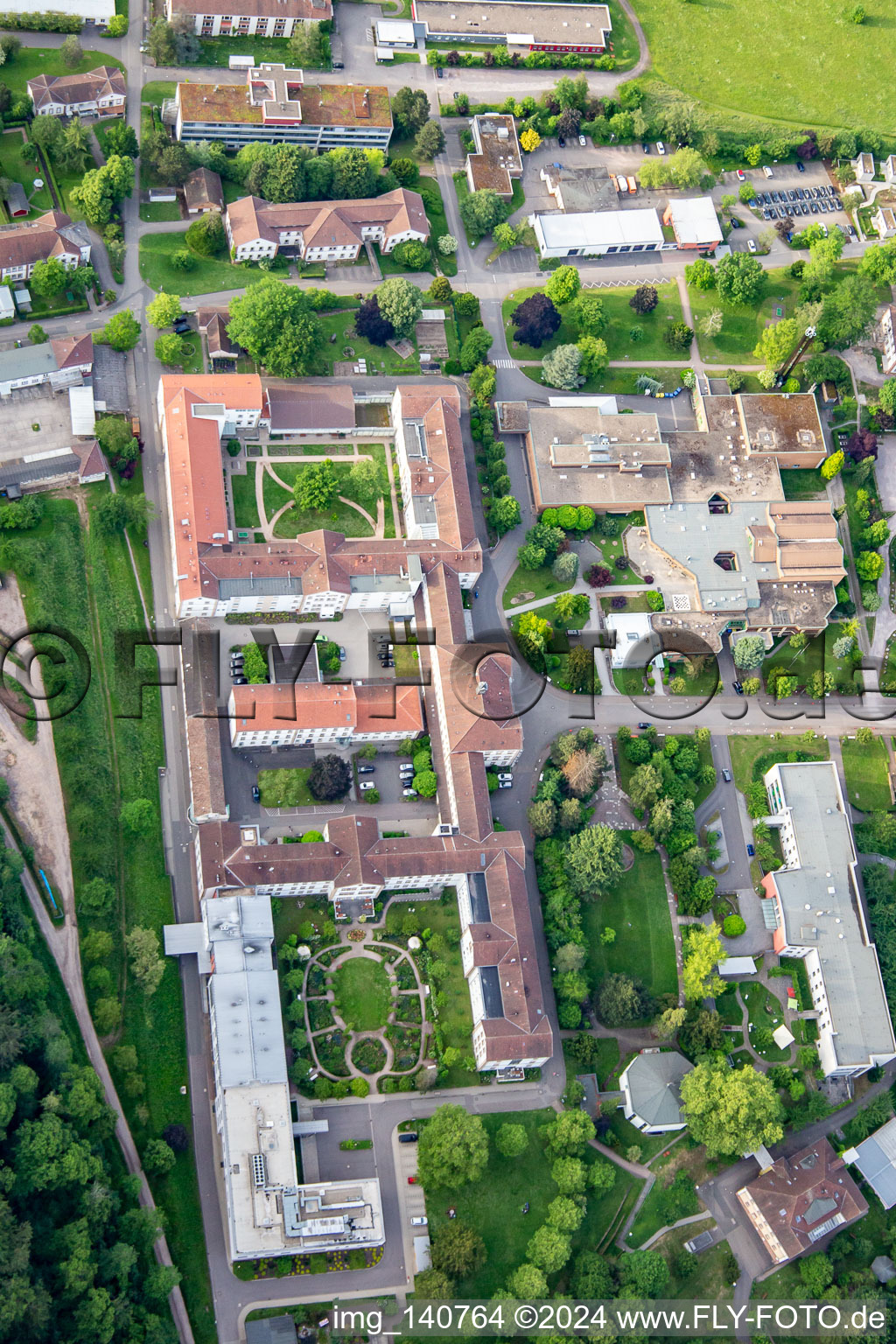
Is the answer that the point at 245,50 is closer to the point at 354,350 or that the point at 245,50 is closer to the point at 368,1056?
the point at 354,350

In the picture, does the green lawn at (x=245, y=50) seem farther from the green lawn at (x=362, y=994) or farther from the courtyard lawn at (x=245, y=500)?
the green lawn at (x=362, y=994)

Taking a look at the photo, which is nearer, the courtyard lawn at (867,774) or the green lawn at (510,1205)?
the green lawn at (510,1205)

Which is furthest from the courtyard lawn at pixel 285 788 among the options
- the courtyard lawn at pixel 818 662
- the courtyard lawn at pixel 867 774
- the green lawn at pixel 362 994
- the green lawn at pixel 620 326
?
the courtyard lawn at pixel 867 774

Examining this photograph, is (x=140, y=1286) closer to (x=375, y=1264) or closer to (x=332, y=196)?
(x=375, y=1264)

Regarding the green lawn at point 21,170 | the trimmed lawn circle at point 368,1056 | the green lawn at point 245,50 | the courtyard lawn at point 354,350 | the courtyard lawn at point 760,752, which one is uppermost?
the green lawn at point 245,50

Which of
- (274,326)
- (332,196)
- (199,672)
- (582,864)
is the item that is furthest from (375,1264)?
(332,196)

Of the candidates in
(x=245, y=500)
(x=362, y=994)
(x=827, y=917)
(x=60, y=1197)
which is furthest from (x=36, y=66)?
(x=827, y=917)
